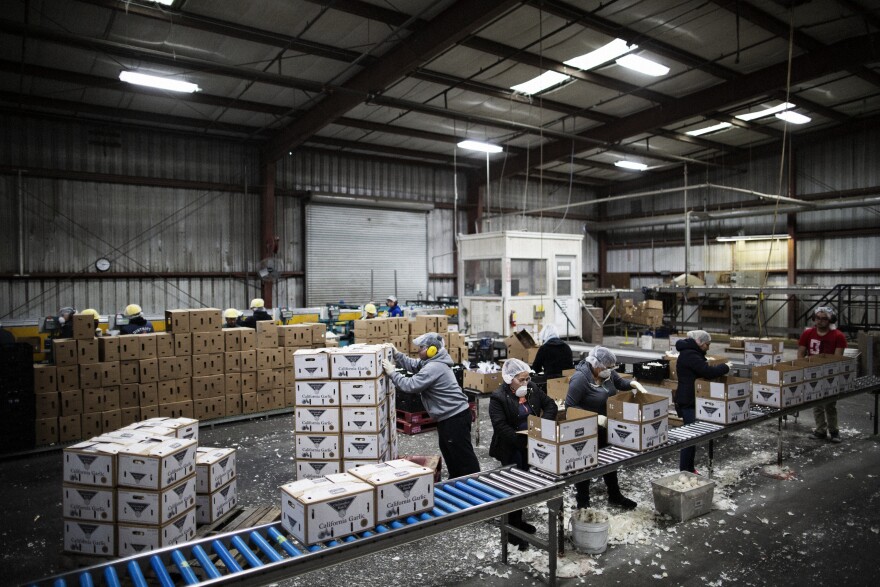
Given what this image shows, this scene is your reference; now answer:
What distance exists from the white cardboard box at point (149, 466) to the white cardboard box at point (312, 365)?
4.38ft

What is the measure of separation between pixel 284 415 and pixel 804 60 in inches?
497

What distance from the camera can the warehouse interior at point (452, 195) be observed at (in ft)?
17.0

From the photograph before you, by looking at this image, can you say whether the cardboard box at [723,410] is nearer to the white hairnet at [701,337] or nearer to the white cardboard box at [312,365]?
the white hairnet at [701,337]

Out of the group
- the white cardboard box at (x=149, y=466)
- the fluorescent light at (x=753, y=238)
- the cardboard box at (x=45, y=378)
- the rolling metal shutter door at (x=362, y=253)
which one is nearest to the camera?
the white cardboard box at (x=149, y=466)

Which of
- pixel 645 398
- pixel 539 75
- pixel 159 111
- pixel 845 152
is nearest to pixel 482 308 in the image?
pixel 539 75

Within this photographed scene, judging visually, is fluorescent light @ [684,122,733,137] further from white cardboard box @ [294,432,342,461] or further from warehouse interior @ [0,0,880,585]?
white cardboard box @ [294,432,342,461]

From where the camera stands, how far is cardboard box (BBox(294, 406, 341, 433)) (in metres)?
5.11

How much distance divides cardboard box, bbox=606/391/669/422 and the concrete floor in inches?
40.7

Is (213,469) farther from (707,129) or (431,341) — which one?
(707,129)

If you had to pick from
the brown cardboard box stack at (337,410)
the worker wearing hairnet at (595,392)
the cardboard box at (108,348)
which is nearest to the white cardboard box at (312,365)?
the brown cardboard box stack at (337,410)

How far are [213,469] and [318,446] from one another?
98 cm

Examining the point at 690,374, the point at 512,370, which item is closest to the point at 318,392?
the point at 512,370

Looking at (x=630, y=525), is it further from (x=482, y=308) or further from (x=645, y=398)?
(x=482, y=308)

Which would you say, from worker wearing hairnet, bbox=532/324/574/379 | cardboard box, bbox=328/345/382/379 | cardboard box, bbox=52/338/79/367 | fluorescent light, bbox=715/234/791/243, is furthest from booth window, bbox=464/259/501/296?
fluorescent light, bbox=715/234/791/243
